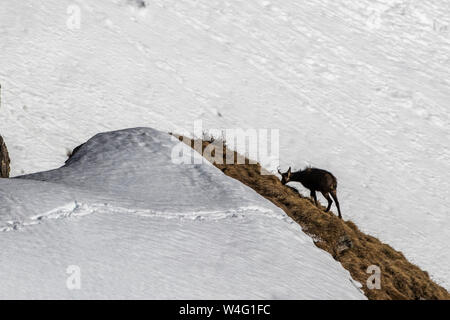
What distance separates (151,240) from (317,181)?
629 centimetres

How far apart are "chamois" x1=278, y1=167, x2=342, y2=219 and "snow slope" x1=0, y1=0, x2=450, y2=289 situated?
3.13 feet

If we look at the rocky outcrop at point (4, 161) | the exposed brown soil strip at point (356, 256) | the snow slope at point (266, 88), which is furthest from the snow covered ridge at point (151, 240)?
the snow slope at point (266, 88)

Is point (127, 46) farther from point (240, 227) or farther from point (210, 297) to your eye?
point (210, 297)

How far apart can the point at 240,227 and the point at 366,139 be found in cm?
977

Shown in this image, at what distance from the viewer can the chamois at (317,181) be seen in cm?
1257

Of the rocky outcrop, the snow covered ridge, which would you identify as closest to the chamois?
the snow covered ridge

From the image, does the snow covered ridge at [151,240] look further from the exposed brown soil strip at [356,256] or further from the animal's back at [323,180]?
the animal's back at [323,180]

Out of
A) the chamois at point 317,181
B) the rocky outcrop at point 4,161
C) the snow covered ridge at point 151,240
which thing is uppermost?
the snow covered ridge at point 151,240

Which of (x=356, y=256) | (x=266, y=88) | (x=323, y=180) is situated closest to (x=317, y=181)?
(x=323, y=180)

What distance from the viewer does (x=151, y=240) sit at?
22.3 ft

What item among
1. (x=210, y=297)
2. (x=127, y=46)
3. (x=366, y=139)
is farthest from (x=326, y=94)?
(x=210, y=297)

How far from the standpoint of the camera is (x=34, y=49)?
50.8ft

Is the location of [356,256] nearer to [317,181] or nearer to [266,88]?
[317,181]

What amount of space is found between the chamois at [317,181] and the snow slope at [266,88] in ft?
3.13
